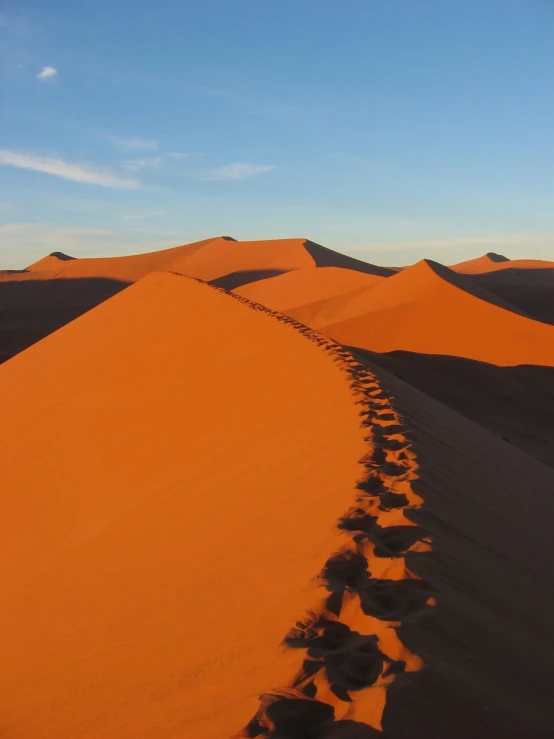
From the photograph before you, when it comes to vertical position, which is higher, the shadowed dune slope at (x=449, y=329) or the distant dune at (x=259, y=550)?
the shadowed dune slope at (x=449, y=329)

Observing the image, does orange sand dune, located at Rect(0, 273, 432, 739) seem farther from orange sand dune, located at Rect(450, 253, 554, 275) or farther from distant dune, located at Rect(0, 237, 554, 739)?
orange sand dune, located at Rect(450, 253, 554, 275)

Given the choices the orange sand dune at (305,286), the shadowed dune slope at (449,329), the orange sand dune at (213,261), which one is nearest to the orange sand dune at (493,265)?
the orange sand dune at (213,261)

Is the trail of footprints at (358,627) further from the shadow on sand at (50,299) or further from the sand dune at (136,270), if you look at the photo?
the sand dune at (136,270)

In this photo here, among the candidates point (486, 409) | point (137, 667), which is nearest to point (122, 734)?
point (137, 667)

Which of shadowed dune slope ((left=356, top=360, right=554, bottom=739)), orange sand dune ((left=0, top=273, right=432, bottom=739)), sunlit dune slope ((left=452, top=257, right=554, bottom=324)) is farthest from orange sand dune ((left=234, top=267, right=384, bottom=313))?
shadowed dune slope ((left=356, top=360, right=554, bottom=739))

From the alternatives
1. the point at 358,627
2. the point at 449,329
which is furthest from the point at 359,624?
the point at 449,329
